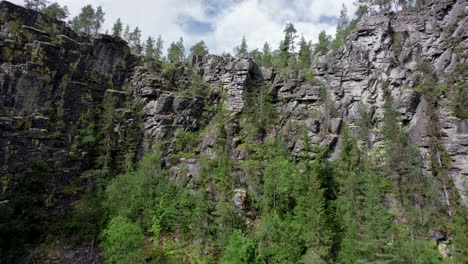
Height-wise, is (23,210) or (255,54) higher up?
(255,54)

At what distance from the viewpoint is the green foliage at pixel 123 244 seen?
1119 inches

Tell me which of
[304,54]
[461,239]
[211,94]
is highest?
[304,54]

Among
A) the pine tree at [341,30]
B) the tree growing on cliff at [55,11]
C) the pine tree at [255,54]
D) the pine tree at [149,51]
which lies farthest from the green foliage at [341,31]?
the tree growing on cliff at [55,11]

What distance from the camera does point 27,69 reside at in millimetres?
41781

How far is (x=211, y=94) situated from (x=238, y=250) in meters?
31.6

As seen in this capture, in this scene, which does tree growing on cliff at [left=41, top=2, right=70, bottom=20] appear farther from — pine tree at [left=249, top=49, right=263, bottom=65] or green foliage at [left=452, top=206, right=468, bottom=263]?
green foliage at [left=452, top=206, right=468, bottom=263]

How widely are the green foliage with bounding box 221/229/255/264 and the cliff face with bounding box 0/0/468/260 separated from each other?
202 inches

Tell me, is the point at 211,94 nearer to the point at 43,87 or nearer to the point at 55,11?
the point at 43,87

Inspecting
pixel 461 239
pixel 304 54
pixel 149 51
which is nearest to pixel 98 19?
pixel 149 51

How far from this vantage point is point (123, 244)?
1150 inches

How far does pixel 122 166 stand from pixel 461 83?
5159cm

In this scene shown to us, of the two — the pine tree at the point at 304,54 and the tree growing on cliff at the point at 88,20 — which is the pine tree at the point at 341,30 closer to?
the pine tree at the point at 304,54

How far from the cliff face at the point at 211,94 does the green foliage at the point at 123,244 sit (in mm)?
11415

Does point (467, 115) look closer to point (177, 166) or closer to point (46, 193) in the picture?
point (177, 166)
